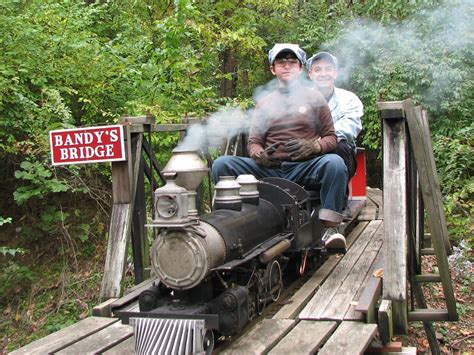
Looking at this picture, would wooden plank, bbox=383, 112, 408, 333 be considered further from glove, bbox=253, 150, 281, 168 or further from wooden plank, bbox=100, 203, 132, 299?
wooden plank, bbox=100, 203, 132, 299

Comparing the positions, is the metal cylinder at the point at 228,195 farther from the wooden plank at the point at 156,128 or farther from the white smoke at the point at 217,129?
the white smoke at the point at 217,129

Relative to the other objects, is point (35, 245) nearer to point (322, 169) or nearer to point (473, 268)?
point (322, 169)

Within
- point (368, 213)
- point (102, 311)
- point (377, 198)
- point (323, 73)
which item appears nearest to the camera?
point (102, 311)

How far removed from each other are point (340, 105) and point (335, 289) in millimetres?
2024

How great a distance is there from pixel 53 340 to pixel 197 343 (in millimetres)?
933

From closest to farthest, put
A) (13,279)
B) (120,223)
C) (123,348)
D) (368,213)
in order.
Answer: (123,348), (120,223), (13,279), (368,213)

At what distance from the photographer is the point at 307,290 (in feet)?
12.4

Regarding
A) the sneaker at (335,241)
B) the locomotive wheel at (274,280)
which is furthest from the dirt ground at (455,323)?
the locomotive wheel at (274,280)

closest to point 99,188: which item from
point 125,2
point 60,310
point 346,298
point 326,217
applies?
point 60,310

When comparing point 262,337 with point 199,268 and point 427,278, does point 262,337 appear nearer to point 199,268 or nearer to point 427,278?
point 199,268

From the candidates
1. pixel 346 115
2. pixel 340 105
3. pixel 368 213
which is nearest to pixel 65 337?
pixel 346 115

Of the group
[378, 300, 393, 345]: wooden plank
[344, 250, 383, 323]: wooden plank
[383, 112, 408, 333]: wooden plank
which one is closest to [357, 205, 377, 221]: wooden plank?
[344, 250, 383, 323]: wooden plank

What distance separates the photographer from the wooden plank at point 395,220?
314 centimetres

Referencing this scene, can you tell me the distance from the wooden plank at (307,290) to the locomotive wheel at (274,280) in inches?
3.9
